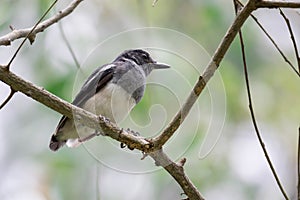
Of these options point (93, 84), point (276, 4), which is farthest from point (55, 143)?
point (276, 4)

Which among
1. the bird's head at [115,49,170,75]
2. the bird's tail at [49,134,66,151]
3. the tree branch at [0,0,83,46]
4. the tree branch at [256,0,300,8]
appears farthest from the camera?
the bird's tail at [49,134,66,151]

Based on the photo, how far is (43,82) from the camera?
2547 millimetres

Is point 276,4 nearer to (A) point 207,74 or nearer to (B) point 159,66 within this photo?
(A) point 207,74

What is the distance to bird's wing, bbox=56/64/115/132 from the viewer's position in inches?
78.7

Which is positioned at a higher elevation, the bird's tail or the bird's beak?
the bird's beak

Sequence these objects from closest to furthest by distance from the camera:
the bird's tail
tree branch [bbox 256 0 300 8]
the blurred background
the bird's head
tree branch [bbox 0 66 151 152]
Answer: tree branch [bbox 256 0 300 8]
tree branch [bbox 0 66 151 152]
the blurred background
the bird's head
the bird's tail

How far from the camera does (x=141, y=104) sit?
6.57 ft

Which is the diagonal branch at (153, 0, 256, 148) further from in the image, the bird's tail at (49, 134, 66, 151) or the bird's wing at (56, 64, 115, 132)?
the bird's tail at (49, 134, 66, 151)

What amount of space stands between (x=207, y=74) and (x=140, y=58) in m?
0.66

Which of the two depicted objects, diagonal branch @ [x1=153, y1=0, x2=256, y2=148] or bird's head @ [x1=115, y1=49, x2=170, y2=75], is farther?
bird's head @ [x1=115, y1=49, x2=170, y2=75]

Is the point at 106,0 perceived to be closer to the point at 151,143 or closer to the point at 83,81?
the point at 83,81

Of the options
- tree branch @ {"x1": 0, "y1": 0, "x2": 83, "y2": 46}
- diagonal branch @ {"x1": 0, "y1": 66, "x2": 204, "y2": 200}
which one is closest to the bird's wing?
tree branch @ {"x1": 0, "y1": 0, "x2": 83, "y2": 46}

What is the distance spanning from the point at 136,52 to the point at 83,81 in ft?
0.70

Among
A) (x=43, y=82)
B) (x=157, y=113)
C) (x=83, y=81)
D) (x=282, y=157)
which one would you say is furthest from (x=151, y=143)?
(x=282, y=157)
